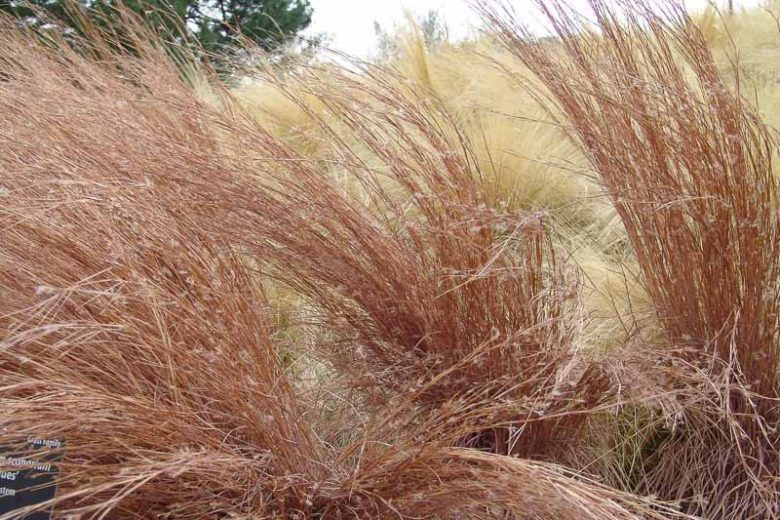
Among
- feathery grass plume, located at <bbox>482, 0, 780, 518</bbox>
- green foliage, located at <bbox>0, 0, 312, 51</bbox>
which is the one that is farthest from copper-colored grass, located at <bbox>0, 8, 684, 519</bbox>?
green foliage, located at <bbox>0, 0, 312, 51</bbox>

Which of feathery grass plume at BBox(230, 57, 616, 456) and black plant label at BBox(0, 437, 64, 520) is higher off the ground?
feathery grass plume at BBox(230, 57, 616, 456)

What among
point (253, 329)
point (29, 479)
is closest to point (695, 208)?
point (253, 329)

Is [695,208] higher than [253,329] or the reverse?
higher

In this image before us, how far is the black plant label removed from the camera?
4.68 feet

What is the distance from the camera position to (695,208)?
1.79 meters

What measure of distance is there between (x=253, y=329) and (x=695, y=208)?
958 millimetres

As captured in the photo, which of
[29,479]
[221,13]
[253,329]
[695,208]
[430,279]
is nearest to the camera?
[29,479]

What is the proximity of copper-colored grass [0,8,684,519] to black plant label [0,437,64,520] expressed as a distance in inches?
1.0

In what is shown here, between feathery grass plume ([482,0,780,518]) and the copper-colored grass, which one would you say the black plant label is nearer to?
the copper-colored grass

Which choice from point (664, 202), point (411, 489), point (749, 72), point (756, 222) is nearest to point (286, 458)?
point (411, 489)

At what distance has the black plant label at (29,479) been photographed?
4.68 ft

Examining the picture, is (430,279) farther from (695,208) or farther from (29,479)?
(29,479)

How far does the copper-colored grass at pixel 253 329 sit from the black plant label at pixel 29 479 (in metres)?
0.03

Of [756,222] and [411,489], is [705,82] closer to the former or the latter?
[756,222]
